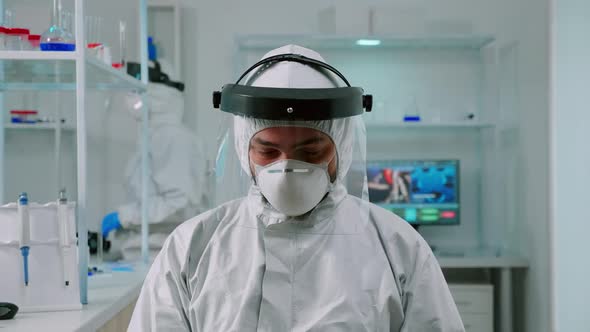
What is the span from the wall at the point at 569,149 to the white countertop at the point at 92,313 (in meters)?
1.99

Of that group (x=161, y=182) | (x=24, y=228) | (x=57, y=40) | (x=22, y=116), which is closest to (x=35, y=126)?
(x=22, y=116)

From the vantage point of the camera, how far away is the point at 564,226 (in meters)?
3.18

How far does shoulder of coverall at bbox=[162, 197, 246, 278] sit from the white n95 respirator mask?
4.1 inches

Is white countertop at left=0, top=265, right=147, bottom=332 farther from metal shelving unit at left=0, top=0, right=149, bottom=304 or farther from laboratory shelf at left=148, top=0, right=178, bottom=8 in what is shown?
laboratory shelf at left=148, top=0, right=178, bottom=8

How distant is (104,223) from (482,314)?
7.06 feet

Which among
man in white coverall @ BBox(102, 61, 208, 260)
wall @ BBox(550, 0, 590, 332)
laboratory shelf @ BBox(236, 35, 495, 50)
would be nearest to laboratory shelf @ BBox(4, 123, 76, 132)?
man in white coverall @ BBox(102, 61, 208, 260)

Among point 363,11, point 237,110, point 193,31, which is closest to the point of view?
point 237,110

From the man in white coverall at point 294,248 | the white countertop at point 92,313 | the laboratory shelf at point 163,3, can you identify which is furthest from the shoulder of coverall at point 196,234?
the laboratory shelf at point 163,3

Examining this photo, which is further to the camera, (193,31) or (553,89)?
(193,31)

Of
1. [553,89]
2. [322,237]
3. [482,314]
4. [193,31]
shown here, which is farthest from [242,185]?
[193,31]

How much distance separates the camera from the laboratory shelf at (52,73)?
74.8 inches

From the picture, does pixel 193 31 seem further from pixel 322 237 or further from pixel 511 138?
pixel 322 237

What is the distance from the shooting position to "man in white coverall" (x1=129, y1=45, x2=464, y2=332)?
1196mm

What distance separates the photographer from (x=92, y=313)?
1834mm
